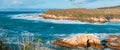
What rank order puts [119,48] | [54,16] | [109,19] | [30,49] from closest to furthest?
[30,49] < [119,48] < [109,19] < [54,16]

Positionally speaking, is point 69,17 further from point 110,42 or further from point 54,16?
point 110,42

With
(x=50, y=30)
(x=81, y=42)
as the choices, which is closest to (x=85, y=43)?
(x=81, y=42)

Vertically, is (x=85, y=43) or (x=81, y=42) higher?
(x=81, y=42)

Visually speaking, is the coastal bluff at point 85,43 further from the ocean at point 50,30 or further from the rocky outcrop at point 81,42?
the ocean at point 50,30

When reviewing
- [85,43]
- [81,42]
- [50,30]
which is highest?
[81,42]

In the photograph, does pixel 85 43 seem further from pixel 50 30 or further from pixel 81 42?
pixel 50 30


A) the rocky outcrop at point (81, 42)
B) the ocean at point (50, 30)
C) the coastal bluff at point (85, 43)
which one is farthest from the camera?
the ocean at point (50, 30)

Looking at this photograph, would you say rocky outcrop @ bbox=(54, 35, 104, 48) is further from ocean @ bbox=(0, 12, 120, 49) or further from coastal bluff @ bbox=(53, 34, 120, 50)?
ocean @ bbox=(0, 12, 120, 49)

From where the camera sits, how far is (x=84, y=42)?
34.8m

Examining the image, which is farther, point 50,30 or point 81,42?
point 50,30

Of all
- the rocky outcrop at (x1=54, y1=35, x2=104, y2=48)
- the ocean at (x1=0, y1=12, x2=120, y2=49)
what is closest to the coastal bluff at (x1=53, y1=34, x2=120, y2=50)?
the rocky outcrop at (x1=54, y1=35, x2=104, y2=48)

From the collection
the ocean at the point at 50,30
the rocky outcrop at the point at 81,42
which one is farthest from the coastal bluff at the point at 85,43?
the ocean at the point at 50,30

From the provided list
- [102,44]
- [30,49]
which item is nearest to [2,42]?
[30,49]

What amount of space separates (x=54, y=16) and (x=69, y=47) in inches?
2810
